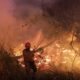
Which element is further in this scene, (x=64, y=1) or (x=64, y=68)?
(x=64, y=1)

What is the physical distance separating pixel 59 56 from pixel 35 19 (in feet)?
12.6

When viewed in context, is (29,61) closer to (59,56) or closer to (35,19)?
(59,56)

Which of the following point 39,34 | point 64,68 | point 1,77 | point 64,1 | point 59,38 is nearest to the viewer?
point 1,77

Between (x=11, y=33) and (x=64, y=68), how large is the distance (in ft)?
13.8

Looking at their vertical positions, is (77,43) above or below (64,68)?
above

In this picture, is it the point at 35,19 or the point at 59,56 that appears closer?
the point at 59,56

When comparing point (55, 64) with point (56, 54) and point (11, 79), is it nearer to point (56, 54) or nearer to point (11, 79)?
point (56, 54)

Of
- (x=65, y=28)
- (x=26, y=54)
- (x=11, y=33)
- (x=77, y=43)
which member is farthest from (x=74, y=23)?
(x=26, y=54)

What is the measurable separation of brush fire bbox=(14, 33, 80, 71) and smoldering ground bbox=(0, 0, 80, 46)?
809 millimetres

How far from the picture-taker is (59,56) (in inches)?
568

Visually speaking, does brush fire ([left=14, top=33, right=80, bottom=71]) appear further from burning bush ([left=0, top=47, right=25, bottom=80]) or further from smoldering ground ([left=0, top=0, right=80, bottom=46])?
smoldering ground ([left=0, top=0, right=80, bottom=46])

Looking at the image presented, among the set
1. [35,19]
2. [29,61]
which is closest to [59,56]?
[29,61]

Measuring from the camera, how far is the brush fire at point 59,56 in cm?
1366

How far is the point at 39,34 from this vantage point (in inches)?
662
